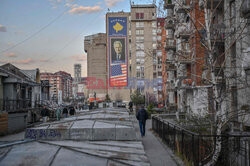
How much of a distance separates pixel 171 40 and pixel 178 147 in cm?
2828

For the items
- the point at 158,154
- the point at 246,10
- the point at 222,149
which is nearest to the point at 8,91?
the point at 158,154

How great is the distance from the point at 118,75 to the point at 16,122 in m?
77.0

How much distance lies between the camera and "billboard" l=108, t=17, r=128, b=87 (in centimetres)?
9788

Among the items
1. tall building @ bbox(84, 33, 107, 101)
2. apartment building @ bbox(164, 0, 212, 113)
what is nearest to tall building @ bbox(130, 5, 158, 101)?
tall building @ bbox(84, 33, 107, 101)

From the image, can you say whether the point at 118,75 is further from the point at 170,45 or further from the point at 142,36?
the point at 170,45

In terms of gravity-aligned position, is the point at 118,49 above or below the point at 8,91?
above

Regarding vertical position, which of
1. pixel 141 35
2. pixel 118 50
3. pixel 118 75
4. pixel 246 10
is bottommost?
pixel 246 10

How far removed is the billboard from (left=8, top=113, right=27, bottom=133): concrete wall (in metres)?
74.6

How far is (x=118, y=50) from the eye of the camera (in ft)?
322

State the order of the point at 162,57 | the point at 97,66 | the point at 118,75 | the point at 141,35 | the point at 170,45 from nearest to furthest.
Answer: the point at 162,57, the point at 170,45, the point at 118,75, the point at 141,35, the point at 97,66

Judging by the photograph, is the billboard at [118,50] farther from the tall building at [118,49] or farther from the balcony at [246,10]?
the balcony at [246,10]

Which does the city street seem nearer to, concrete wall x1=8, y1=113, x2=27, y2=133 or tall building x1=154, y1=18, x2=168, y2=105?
tall building x1=154, y1=18, x2=168, y2=105

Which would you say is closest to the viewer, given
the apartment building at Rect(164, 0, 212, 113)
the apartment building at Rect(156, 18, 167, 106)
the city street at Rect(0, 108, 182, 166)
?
the city street at Rect(0, 108, 182, 166)

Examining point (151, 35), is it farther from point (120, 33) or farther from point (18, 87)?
point (18, 87)
